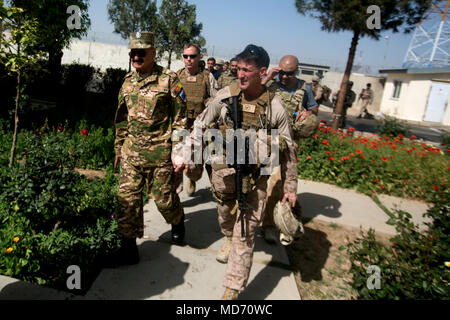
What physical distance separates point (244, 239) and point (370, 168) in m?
4.29

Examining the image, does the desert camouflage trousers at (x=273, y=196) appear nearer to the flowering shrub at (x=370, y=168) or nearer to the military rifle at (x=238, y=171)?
the military rifle at (x=238, y=171)

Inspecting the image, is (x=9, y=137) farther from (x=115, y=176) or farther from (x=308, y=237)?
(x=308, y=237)

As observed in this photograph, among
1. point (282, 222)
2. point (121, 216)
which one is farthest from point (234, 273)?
point (121, 216)

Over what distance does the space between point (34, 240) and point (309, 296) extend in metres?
2.48

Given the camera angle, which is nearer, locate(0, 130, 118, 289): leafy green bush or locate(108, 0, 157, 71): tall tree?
locate(0, 130, 118, 289): leafy green bush

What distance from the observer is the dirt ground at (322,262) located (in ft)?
10.1

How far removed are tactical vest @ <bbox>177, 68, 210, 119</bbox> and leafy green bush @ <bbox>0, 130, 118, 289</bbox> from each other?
1.95m

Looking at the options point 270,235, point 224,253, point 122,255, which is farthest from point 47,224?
point 270,235

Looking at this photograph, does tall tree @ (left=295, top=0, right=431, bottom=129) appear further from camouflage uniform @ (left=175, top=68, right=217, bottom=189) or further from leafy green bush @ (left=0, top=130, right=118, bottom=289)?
leafy green bush @ (left=0, top=130, right=118, bottom=289)

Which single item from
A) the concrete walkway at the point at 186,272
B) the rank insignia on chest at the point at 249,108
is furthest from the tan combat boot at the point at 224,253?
the rank insignia on chest at the point at 249,108

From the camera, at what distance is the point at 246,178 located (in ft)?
8.39

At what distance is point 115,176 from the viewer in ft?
14.7

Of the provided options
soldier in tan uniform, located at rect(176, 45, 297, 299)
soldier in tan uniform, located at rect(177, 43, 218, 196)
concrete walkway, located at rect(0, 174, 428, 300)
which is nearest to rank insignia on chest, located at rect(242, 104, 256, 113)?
soldier in tan uniform, located at rect(176, 45, 297, 299)

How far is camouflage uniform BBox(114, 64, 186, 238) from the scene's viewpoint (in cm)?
285
